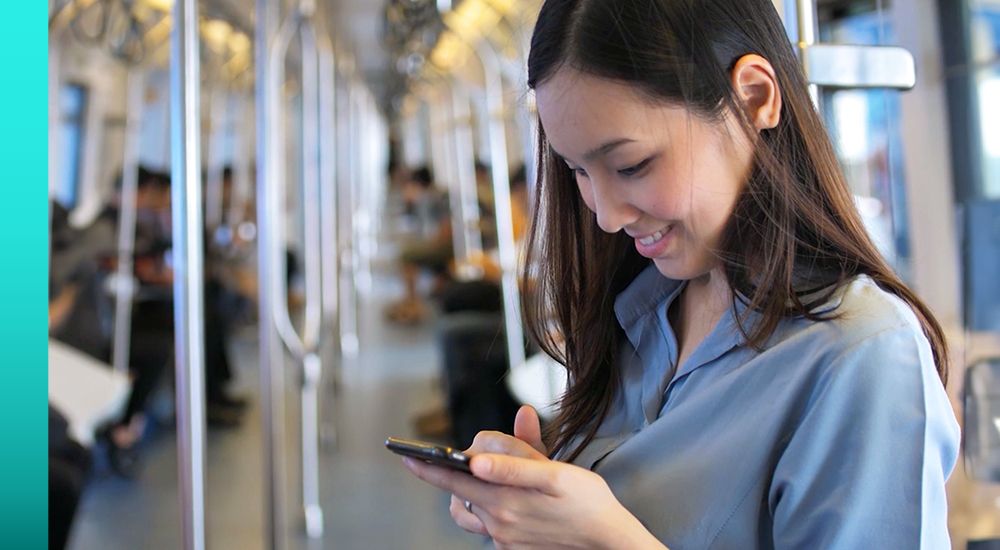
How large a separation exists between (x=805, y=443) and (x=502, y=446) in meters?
0.30

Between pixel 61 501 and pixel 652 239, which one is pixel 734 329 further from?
pixel 61 501

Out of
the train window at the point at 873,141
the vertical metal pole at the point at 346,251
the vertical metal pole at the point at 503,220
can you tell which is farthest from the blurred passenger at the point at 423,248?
the train window at the point at 873,141

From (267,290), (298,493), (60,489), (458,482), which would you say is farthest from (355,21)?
(458,482)

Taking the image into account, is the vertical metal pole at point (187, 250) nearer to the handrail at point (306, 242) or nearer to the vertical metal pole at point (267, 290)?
the vertical metal pole at point (267, 290)

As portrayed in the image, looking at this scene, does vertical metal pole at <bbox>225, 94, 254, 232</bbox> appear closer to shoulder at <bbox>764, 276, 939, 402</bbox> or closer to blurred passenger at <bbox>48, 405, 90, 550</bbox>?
blurred passenger at <bbox>48, 405, 90, 550</bbox>

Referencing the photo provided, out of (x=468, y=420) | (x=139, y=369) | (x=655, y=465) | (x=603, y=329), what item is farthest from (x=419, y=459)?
(x=139, y=369)

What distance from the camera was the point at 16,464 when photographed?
1070 millimetres

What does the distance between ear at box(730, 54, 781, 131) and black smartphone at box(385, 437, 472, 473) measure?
42 cm

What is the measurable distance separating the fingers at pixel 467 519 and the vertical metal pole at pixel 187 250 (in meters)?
0.51

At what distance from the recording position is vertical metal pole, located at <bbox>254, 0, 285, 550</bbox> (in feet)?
7.39

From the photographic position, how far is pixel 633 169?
3.01ft

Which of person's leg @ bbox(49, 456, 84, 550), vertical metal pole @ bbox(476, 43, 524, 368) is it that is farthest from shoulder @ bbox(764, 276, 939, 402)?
person's leg @ bbox(49, 456, 84, 550)

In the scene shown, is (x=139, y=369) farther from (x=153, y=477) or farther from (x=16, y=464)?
(x=16, y=464)

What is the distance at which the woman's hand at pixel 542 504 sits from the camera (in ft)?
2.62
